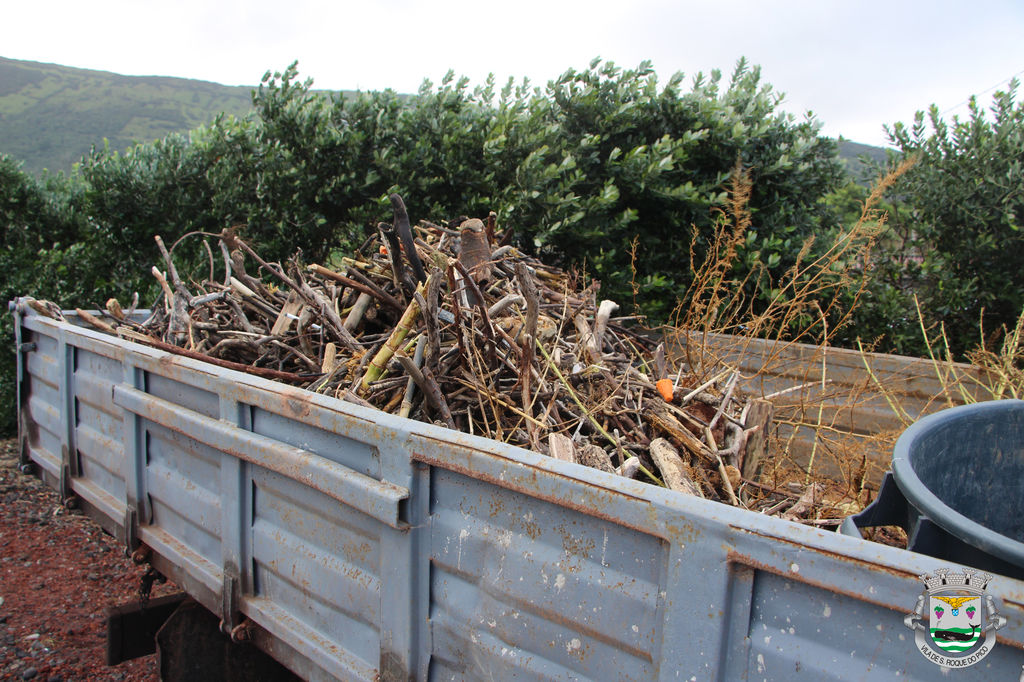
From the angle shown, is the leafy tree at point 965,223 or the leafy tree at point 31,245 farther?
the leafy tree at point 31,245

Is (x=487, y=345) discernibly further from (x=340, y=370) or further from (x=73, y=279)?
(x=73, y=279)

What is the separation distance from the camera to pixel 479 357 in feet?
8.42

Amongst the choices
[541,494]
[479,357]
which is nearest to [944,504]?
[541,494]

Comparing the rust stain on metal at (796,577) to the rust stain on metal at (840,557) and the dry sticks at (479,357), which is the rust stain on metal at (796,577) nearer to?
the rust stain on metal at (840,557)

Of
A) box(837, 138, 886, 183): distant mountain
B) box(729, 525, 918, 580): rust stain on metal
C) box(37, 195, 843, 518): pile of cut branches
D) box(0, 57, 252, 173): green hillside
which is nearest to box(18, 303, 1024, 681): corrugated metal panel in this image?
box(729, 525, 918, 580): rust stain on metal

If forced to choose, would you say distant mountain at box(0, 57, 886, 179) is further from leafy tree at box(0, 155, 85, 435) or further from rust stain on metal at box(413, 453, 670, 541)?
rust stain on metal at box(413, 453, 670, 541)

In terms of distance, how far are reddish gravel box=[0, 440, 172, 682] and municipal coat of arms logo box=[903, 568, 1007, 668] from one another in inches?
128

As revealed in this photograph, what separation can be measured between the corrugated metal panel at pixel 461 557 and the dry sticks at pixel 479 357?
18.7 inches

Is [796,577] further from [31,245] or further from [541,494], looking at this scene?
[31,245]

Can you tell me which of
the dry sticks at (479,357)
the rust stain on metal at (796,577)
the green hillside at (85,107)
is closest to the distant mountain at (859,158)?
the dry sticks at (479,357)

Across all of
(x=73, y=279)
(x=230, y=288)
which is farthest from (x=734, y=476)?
(x=73, y=279)

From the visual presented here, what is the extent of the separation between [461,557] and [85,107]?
73.5 m

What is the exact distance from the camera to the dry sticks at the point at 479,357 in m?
2.56

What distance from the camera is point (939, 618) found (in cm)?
105
